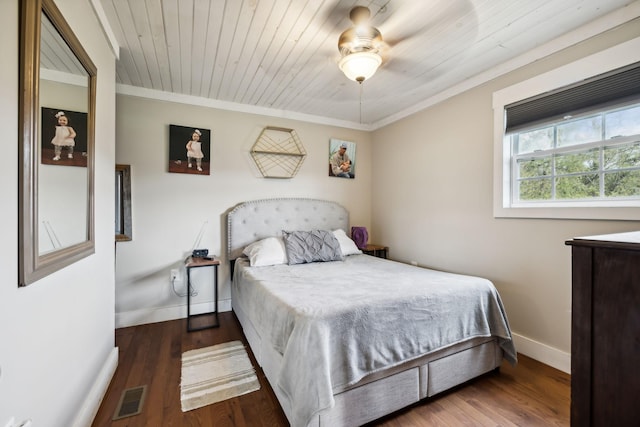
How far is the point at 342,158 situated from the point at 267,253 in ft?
6.02

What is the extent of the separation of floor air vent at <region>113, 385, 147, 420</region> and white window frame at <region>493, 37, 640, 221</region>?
3045 millimetres

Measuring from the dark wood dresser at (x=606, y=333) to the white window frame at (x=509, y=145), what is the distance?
151 cm

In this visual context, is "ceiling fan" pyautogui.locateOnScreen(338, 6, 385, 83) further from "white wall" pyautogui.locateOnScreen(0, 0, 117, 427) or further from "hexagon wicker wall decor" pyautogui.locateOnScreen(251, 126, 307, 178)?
"hexagon wicker wall decor" pyautogui.locateOnScreen(251, 126, 307, 178)

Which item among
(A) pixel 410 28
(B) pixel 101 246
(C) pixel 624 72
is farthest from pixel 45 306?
(C) pixel 624 72

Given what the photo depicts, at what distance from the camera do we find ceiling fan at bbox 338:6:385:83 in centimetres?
177

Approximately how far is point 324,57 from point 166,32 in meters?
1.18

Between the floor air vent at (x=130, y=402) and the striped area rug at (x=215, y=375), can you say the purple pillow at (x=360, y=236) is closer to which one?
the striped area rug at (x=215, y=375)

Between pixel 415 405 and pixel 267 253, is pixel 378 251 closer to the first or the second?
pixel 267 253

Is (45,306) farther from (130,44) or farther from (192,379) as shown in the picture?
(130,44)

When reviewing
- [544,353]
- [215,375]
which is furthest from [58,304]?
[544,353]

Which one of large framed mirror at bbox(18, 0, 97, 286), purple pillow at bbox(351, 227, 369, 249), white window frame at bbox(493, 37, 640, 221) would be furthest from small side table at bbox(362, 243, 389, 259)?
large framed mirror at bbox(18, 0, 97, 286)

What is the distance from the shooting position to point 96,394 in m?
1.61

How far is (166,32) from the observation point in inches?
77.1

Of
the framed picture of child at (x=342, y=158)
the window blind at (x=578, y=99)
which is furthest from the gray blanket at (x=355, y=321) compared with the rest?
the framed picture of child at (x=342, y=158)
